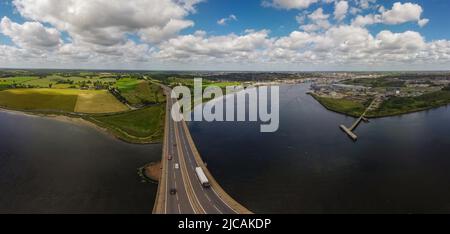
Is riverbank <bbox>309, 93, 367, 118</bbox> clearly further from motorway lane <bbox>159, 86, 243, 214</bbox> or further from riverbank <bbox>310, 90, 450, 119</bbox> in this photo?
motorway lane <bbox>159, 86, 243, 214</bbox>

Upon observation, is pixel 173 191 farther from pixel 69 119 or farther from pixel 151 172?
pixel 69 119

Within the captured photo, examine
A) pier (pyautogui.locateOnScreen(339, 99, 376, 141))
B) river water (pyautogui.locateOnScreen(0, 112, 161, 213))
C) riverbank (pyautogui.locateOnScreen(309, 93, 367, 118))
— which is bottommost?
river water (pyautogui.locateOnScreen(0, 112, 161, 213))

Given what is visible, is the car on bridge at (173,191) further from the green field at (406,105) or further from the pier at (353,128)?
the green field at (406,105)

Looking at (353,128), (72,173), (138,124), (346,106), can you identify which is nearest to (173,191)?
(72,173)

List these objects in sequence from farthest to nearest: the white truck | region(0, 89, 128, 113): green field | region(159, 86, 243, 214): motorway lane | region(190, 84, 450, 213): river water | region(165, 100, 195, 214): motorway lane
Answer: region(0, 89, 128, 113): green field
the white truck
region(190, 84, 450, 213): river water
region(159, 86, 243, 214): motorway lane
region(165, 100, 195, 214): motorway lane

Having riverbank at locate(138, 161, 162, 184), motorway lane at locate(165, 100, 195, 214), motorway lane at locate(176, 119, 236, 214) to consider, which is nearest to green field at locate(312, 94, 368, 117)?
motorway lane at locate(176, 119, 236, 214)

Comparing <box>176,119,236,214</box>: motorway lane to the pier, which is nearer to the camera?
<box>176,119,236,214</box>: motorway lane
